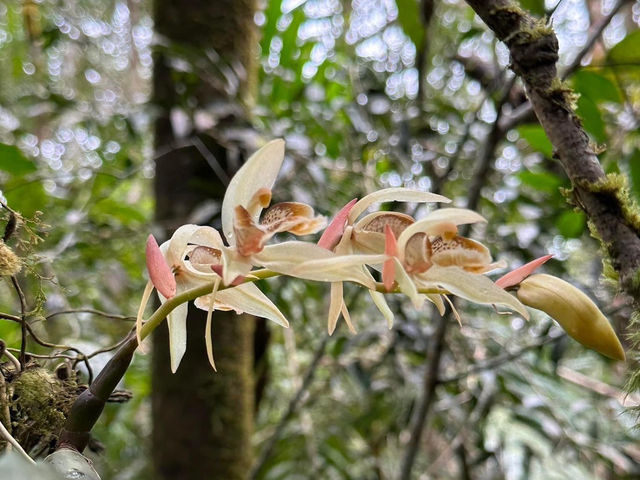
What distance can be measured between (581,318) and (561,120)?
0.09 m

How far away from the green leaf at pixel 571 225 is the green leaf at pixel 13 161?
659 mm

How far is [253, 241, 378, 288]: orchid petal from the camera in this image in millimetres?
245

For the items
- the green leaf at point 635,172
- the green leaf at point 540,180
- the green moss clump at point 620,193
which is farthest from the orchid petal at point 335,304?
the green leaf at point 540,180

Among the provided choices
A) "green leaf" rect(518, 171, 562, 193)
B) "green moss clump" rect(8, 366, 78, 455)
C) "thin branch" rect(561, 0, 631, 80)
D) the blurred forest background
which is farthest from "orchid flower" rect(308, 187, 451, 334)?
"green leaf" rect(518, 171, 562, 193)

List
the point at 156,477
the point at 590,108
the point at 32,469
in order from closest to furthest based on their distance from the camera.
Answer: the point at 32,469
the point at 590,108
the point at 156,477

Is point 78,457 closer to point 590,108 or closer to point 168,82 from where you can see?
point 590,108

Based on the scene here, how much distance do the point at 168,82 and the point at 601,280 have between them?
96 cm

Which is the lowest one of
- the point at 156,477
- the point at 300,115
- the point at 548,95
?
the point at 156,477

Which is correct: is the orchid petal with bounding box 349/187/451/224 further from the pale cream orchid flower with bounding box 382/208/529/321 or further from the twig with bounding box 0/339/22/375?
the twig with bounding box 0/339/22/375

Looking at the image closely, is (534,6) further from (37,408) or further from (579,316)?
(37,408)

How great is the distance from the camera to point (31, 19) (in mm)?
1341

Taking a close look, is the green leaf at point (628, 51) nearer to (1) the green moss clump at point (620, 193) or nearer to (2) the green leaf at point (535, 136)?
(2) the green leaf at point (535, 136)

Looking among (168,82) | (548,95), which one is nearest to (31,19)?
(168,82)

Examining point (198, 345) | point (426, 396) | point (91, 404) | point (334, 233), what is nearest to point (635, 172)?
point (426, 396)
